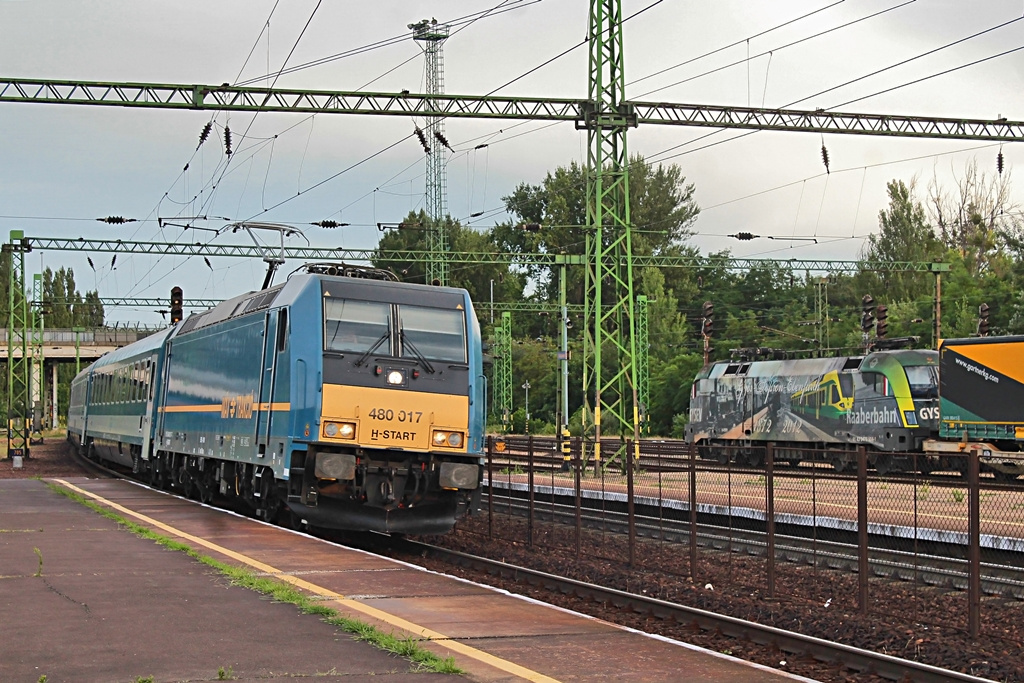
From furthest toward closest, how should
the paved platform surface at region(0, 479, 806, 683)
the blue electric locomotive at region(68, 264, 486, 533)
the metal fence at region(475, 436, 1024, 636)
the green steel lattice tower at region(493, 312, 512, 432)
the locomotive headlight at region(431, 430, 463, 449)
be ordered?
1. the green steel lattice tower at region(493, 312, 512, 432)
2. the locomotive headlight at region(431, 430, 463, 449)
3. the blue electric locomotive at region(68, 264, 486, 533)
4. the metal fence at region(475, 436, 1024, 636)
5. the paved platform surface at region(0, 479, 806, 683)

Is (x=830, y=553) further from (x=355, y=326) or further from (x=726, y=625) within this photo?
(x=355, y=326)

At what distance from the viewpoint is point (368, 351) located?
1605 cm

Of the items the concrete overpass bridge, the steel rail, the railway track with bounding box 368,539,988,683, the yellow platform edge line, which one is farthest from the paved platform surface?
the concrete overpass bridge

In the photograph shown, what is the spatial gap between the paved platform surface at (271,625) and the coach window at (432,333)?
3023mm

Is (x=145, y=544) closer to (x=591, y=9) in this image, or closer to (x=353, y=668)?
(x=353, y=668)

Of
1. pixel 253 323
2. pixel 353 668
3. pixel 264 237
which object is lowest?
pixel 353 668

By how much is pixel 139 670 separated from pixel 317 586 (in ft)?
12.3

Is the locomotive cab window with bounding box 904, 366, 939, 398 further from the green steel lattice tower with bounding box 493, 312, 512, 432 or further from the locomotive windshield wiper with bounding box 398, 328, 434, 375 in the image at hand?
the green steel lattice tower with bounding box 493, 312, 512, 432

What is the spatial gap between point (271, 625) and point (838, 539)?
1004cm

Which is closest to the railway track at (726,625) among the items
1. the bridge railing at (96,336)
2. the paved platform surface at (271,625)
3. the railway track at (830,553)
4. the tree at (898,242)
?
the paved platform surface at (271,625)

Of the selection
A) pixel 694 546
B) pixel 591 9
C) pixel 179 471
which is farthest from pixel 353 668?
pixel 591 9

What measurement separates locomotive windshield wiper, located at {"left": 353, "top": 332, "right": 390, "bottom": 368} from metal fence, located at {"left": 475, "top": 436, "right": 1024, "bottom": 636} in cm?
292

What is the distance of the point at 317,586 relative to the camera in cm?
1141

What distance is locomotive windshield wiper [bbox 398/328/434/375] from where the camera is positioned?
1634 centimetres
